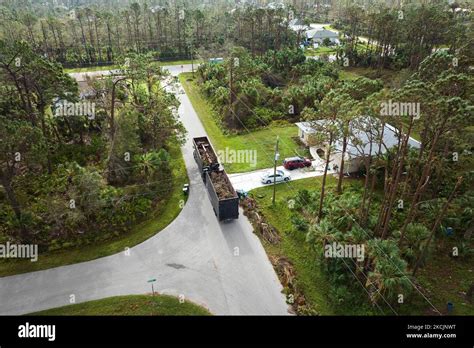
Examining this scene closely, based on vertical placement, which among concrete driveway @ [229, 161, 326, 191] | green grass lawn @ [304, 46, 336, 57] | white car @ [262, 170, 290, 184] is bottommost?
concrete driveway @ [229, 161, 326, 191]

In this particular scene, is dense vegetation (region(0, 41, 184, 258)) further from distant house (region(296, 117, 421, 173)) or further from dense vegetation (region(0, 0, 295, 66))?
dense vegetation (region(0, 0, 295, 66))

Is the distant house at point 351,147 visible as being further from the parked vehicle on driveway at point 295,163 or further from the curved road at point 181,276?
the curved road at point 181,276

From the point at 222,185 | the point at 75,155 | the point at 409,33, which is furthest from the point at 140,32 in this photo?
the point at 222,185

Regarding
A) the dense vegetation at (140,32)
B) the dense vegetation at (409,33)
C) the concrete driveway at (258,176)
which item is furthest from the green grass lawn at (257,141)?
the dense vegetation at (409,33)

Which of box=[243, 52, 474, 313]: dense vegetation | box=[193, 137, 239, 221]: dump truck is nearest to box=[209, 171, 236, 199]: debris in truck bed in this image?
box=[193, 137, 239, 221]: dump truck

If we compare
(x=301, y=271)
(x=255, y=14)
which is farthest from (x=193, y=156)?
(x=255, y=14)
